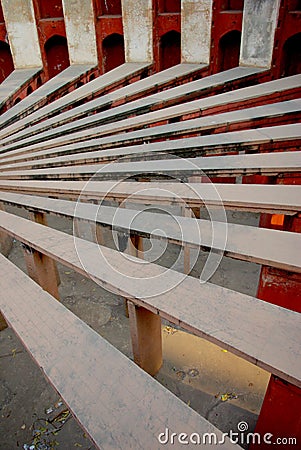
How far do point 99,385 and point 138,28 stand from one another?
412 cm

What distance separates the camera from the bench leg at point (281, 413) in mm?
1455

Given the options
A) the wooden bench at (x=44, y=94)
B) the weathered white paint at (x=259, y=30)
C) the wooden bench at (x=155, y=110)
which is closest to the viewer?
the wooden bench at (x=155, y=110)

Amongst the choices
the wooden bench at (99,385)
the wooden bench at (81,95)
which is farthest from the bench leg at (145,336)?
the wooden bench at (81,95)

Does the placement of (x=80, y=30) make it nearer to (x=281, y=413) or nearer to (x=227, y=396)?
(x=227, y=396)

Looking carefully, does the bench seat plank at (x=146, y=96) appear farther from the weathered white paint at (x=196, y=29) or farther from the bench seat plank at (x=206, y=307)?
the bench seat plank at (x=206, y=307)

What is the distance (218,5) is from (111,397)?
391cm

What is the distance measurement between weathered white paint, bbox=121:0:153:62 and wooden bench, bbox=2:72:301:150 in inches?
48.8

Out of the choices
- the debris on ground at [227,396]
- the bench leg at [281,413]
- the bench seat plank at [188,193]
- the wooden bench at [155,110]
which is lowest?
the debris on ground at [227,396]

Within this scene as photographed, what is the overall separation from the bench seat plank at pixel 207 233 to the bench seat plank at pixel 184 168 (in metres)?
0.38

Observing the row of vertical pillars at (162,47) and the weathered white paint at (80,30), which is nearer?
the row of vertical pillars at (162,47)

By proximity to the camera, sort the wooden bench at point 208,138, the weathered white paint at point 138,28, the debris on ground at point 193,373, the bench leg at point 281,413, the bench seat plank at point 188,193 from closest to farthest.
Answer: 1. the bench seat plank at point 188,193
2. the bench leg at point 281,413
3. the wooden bench at point 208,138
4. the debris on ground at point 193,373
5. the weathered white paint at point 138,28

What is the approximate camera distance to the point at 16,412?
6.82 feet

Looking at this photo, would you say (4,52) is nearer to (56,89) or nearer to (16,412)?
(56,89)

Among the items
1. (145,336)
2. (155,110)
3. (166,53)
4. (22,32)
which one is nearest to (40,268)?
(145,336)
